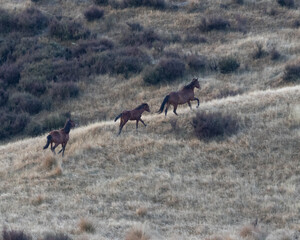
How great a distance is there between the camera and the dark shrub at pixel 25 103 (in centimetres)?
2417

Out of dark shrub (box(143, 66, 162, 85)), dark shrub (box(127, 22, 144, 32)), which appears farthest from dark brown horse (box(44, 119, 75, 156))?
dark shrub (box(127, 22, 144, 32))

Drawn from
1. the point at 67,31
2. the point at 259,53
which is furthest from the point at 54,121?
the point at 259,53

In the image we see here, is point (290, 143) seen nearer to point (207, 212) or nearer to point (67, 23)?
point (207, 212)

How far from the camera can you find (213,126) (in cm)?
1620

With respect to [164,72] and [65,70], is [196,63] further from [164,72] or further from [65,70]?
[65,70]

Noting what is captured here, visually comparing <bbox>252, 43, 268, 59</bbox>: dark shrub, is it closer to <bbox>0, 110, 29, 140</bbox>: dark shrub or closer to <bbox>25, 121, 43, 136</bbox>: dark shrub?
<bbox>25, 121, 43, 136</bbox>: dark shrub

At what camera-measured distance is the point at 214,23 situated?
29.8 m

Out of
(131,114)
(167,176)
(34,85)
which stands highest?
(131,114)

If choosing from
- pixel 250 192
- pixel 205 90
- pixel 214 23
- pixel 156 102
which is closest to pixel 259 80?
pixel 205 90

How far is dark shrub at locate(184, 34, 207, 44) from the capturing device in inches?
1143

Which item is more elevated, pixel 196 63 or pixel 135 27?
pixel 196 63

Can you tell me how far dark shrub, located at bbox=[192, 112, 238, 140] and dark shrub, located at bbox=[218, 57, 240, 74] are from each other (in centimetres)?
885

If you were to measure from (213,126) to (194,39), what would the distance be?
1372 cm

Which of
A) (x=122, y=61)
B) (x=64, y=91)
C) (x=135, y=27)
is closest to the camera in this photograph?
(x=64, y=91)
